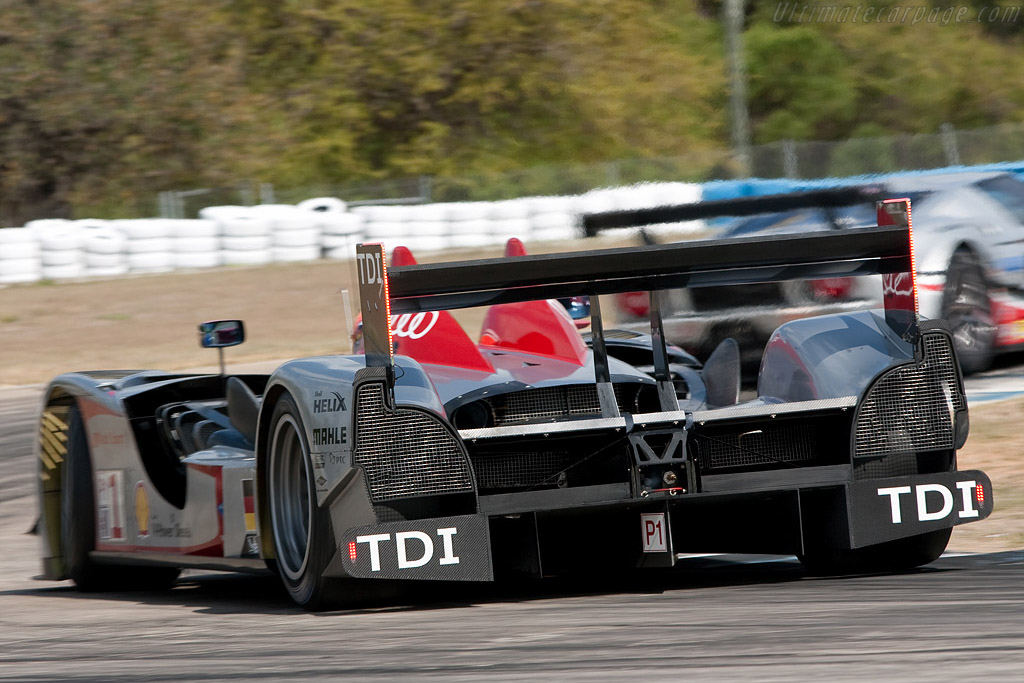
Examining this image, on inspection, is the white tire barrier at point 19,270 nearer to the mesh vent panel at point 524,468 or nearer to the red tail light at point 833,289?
the red tail light at point 833,289

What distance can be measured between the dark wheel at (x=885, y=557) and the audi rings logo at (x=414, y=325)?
165 centimetres

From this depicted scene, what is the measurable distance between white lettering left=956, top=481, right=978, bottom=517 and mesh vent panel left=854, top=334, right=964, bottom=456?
0.19 m

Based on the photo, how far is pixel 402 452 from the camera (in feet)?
16.7

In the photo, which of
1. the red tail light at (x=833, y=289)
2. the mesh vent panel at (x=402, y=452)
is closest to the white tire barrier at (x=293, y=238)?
the red tail light at (x=833, y=289)

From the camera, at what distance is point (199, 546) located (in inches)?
238

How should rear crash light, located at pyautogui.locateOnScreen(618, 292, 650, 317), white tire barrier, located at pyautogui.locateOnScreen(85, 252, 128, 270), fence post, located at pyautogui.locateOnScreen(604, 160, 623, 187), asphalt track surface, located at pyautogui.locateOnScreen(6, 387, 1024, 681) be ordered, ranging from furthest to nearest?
fence post, located at pyautogui.locateOnScreen(604, 160, 623, 187) → white tire barrier, located at pyautogui.locateOnScreen(85, 252, 128, 270) → rear crash light, located at pyautogui.locateOnScreen(618, 292, 650, 317) → asphalt track surface, located at pyautogui.locateOnScreen(6, 387, 1024, 681)

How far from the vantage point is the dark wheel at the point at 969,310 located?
11453 millimetres

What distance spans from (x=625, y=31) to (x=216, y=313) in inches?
723

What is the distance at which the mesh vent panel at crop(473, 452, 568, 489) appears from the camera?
5.30 metres

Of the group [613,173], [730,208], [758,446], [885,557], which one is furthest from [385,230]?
[758,446]

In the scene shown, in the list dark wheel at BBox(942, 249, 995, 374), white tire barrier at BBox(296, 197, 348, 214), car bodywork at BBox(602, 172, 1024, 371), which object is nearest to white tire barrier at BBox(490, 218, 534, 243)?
white tire barrier at BBox(296, 197, 348, 214)

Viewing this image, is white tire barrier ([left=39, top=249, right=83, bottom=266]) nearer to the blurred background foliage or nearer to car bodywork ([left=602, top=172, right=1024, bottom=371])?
the blurred background foliage

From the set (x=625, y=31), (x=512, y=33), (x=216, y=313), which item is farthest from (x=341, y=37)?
(x=216, y=313)

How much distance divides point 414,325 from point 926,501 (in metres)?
2.05
